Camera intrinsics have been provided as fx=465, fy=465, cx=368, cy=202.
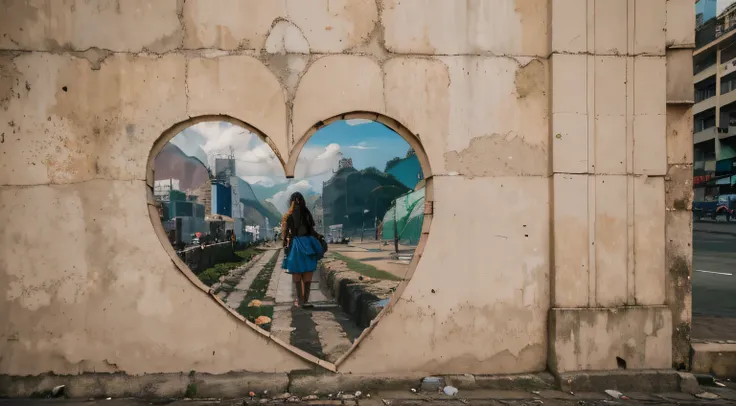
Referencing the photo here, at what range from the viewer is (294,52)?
11.8ft

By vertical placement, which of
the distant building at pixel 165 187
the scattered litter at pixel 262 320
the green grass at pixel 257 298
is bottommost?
the green grass at pixel 257 298

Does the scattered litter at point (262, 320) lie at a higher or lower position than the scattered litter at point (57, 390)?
lower

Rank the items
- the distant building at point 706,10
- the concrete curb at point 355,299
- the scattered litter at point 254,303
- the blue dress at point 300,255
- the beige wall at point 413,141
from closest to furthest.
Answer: the beige wall at point 413,141 → the concrete curb at point 355,299 → the blue dress at point 300,255 → the scattered litter at point 254,303 → the distant building at point 706,10

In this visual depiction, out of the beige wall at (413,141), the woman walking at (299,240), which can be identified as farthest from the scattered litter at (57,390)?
the woman walking at (299,240)

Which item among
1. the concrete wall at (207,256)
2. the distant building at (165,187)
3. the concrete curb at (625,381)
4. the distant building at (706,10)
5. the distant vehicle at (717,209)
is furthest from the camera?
the distant building at (706,10)

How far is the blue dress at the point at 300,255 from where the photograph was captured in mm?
6680

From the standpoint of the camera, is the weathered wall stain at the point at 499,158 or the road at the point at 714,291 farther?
the road at the point at 714,291

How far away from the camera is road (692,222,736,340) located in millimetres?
4980

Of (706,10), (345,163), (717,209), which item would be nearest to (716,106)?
(706,10)

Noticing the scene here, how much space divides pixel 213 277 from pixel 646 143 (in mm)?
10107

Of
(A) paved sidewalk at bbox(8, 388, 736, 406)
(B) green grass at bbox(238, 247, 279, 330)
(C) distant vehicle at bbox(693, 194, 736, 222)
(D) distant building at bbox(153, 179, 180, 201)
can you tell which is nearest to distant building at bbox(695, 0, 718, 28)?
(C) distant vehicle at bbox(693, 194, 736, 222)

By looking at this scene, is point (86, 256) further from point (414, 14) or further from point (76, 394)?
point (414, 14)

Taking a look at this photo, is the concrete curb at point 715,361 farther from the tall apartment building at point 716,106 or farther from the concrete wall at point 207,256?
the tall apartment building at point 716,106

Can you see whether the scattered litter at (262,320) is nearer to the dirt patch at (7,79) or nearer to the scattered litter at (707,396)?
the dirt patch at (7,79)
